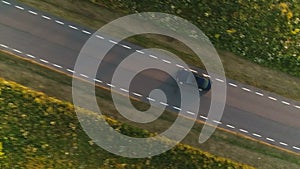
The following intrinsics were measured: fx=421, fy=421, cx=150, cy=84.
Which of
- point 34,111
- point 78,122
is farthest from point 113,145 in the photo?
point 34,111

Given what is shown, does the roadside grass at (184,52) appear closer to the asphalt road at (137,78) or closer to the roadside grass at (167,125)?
the asphalt road at (137,78)

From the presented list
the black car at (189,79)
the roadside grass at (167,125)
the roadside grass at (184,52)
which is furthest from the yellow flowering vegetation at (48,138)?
the roadside grass at (184,52)

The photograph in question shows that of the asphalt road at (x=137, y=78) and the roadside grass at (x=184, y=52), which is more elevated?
the roadside grass at (x=184, y=52)

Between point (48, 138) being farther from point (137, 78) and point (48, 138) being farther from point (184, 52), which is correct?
point (184, 52)

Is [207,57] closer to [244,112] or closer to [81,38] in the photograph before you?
[244,112]

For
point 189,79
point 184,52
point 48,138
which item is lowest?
point 48,138

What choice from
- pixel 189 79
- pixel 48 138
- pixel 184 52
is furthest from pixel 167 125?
pixel 48 138

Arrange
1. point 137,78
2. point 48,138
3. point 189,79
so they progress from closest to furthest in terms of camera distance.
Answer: point 48,138
point 189,79
point 137,78
